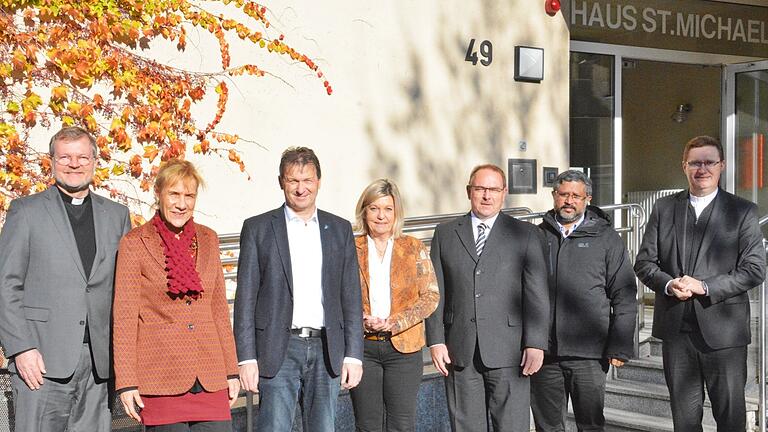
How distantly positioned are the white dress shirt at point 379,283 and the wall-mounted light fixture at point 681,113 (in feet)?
24.7

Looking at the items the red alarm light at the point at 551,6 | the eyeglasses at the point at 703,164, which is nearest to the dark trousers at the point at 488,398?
the eyeglasses at the point at 703,164

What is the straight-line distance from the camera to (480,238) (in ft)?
16.4

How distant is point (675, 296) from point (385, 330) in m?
1.52

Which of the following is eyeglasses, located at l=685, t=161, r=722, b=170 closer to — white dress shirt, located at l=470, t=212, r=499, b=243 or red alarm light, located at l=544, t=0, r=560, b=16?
white dress shirt, located at l=470, t=212, r=499, b=243

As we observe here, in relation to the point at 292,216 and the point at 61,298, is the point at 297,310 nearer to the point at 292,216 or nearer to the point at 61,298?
the point at 292,216

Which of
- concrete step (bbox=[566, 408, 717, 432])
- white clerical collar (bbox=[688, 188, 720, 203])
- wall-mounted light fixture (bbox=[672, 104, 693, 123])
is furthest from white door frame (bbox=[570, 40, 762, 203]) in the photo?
white clerical collar (bbox=[688, 188, 720, 203])

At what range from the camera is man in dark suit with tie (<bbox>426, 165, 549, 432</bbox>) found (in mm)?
4863

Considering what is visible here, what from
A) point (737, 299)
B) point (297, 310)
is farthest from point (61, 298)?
point (737, 299)

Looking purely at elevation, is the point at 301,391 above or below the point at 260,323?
below

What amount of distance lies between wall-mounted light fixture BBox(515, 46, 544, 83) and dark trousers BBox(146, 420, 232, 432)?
5081 mm

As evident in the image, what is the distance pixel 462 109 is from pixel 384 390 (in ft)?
12.7

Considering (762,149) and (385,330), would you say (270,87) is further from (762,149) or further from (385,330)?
(762,149)

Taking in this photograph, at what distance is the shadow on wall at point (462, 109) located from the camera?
25.6 ft

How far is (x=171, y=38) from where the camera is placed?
6.75 m
